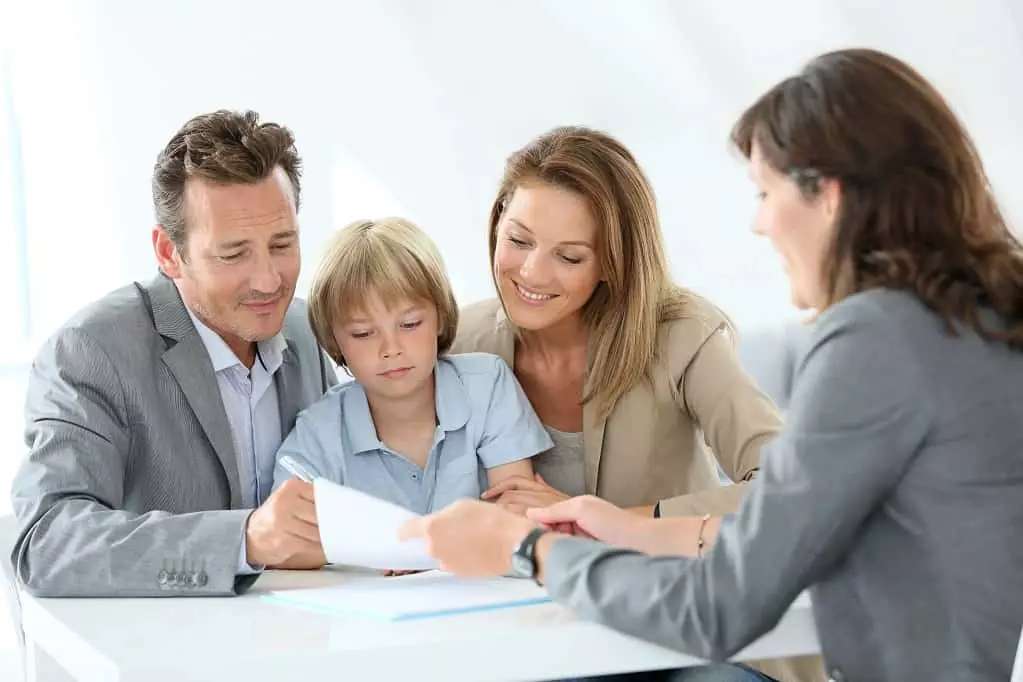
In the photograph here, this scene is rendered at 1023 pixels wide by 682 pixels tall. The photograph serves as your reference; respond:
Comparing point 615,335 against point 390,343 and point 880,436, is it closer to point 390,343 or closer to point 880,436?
point 390,343

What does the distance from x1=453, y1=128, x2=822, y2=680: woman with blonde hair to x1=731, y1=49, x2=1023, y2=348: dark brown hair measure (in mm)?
886

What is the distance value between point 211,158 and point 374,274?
343 mm

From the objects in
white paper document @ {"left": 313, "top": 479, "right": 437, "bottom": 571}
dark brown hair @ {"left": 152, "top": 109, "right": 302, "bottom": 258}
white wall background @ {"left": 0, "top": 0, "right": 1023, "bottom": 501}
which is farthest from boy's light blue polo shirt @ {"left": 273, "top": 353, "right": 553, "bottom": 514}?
white wall background @ {"left": 0, "top": 0, "right": 1023, "bottom": 501}

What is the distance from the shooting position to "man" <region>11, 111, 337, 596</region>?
1.86 m

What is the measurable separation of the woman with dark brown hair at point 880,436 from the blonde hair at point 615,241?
87 centimetres

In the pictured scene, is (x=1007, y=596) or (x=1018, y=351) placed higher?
(x=1018, y=351)

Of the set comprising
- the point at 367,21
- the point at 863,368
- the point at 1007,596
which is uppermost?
the point at 367,21

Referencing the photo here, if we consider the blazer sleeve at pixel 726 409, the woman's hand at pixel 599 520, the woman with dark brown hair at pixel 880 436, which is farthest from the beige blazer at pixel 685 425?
the woman with dark brown hair at pixel 880 436

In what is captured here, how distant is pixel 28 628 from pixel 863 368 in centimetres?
118

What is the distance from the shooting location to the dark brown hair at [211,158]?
7.57 feet

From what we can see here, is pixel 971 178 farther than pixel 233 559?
No

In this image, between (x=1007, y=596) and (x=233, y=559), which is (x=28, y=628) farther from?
Result: (x=1007, y=596)

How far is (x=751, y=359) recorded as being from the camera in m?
4.70

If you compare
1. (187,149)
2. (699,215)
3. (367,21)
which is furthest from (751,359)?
(187,149)
